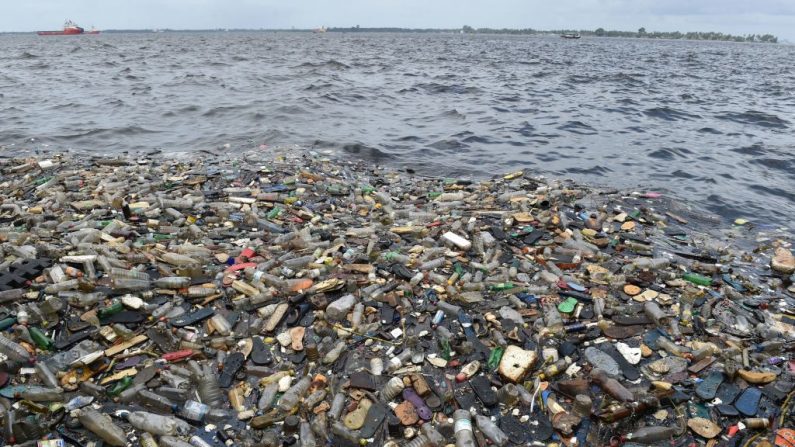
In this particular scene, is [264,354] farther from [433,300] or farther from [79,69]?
[79,69]

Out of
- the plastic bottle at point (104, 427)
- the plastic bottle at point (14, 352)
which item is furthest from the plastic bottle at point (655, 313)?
the plastic bottle at point (14, 352)

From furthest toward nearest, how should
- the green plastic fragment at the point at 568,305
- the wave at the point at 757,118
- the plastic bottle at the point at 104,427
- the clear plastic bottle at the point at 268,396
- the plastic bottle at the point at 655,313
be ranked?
the wave at the point at 757,118 → the green plastic fragment at the point at 568,305 → the plastic bottle at the point at 655,313 → the clear plastic bottle at the point at 268,396 → the plastic bottle at the point at 104,427

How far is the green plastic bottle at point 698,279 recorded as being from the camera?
18.7 feet

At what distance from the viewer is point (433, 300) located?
5070mm

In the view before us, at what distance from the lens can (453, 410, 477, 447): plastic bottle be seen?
3440mm

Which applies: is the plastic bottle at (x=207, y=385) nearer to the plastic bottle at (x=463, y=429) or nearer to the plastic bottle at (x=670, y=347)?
the plastic bottle at (x=463, y=429)

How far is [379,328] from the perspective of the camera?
4.63 metres

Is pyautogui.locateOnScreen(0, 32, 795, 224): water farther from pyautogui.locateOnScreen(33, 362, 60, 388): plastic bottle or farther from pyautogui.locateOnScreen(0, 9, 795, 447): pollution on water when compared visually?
pyautogui.locateOnScreen(33, 362, 60, 388): plastic bottle

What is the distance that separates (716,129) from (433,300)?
16.7 metres

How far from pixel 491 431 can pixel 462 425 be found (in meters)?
0.23

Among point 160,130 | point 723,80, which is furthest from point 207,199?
point 723,80

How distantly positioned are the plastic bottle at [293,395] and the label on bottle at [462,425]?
129cm

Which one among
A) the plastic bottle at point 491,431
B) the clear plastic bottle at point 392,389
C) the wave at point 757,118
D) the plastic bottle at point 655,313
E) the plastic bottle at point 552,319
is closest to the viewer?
the plastic bottle at point 491,431

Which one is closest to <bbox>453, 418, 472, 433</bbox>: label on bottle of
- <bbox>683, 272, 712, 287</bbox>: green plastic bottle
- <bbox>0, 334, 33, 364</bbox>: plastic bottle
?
<bbox>0, 334, 33, 364</bbox>: plastic bottle
